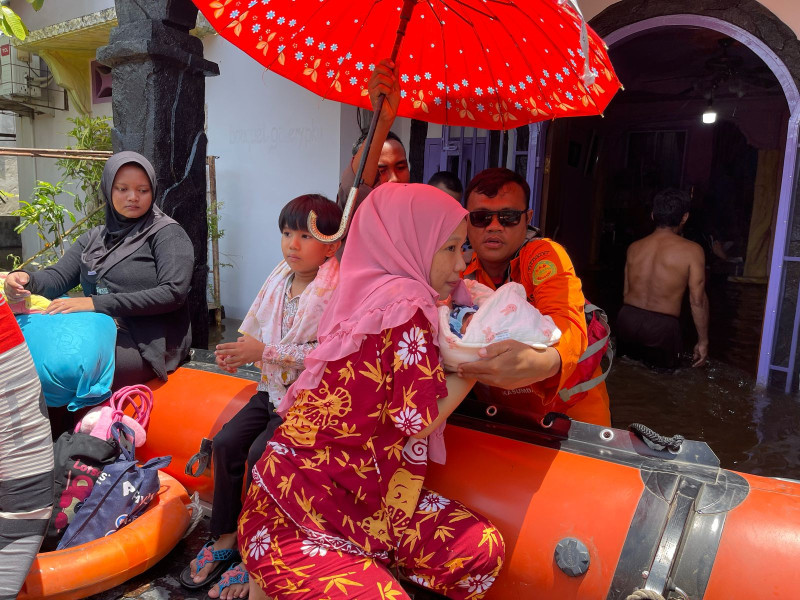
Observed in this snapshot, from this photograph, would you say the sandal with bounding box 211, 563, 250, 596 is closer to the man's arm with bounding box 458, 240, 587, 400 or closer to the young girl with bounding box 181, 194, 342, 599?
the young girl with bounding box 181, 194, 342, 599

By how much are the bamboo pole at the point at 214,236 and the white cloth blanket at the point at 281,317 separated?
460 cm

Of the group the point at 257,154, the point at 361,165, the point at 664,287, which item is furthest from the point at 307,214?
the point at 257,154

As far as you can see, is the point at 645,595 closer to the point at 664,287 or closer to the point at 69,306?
the point at 69,306

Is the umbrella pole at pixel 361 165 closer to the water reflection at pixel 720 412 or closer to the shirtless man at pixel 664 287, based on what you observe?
the water reflection at pixel 720 412

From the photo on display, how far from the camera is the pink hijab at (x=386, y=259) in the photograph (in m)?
1.56

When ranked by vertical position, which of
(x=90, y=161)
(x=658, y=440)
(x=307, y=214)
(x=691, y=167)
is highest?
(x=691, y=167)

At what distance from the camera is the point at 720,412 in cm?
441

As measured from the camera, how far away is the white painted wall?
5.80 metres

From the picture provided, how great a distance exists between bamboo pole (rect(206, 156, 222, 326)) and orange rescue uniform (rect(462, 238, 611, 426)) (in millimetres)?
4985

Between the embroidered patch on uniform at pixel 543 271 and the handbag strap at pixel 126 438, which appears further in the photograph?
the handbag strap at pixel 126 438

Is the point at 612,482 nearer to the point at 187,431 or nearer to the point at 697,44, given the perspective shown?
the point at 187,431

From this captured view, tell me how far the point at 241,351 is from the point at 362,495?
78 centimetres

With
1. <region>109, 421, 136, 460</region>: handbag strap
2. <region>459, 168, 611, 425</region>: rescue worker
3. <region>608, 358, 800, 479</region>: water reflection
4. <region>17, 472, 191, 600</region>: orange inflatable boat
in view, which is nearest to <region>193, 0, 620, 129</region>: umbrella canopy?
<region>459, 168, 611, 425</region>: rescue worker

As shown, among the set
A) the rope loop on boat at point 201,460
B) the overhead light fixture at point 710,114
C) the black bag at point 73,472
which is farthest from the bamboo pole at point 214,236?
the overhead light fixture at point 710,114
